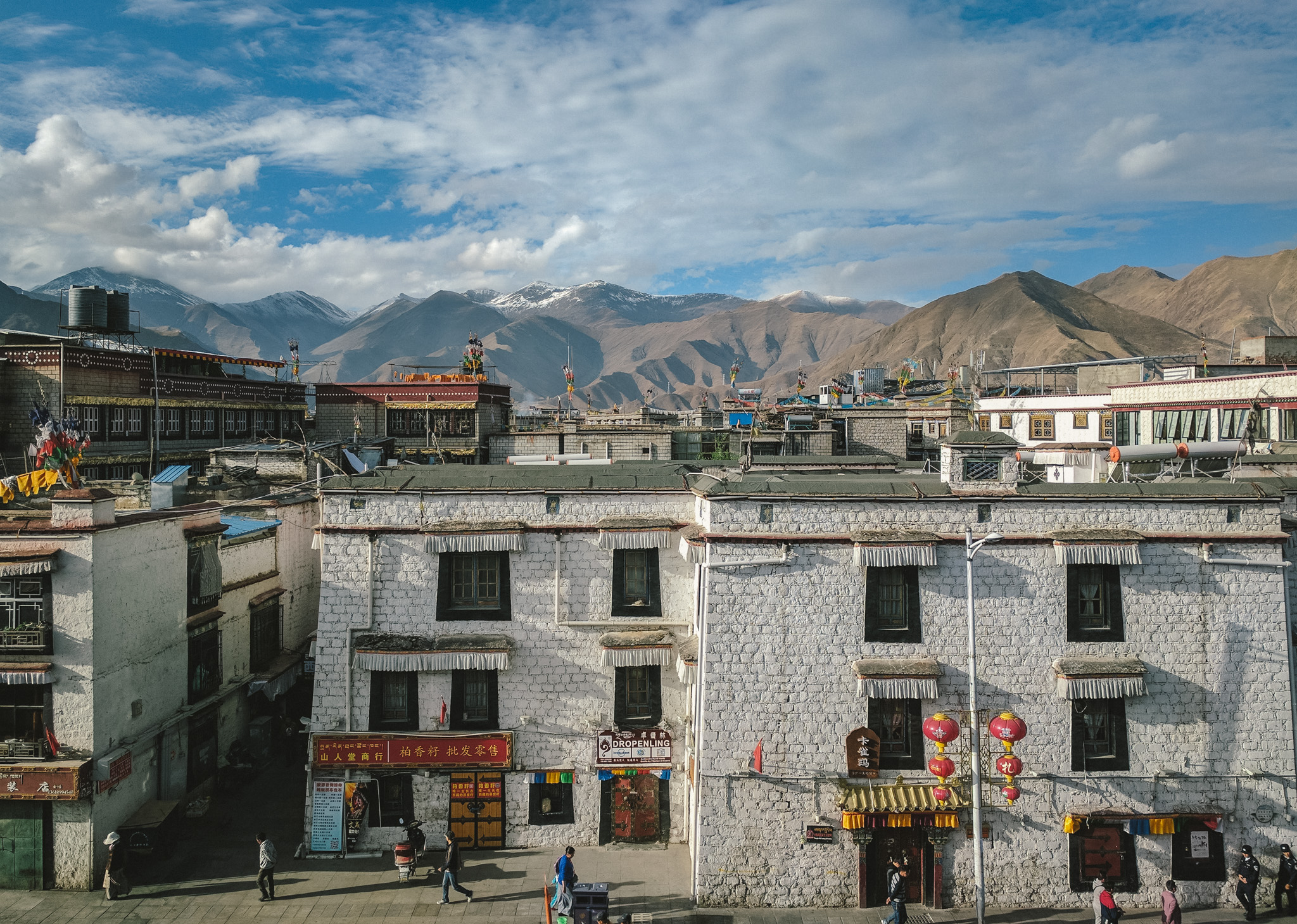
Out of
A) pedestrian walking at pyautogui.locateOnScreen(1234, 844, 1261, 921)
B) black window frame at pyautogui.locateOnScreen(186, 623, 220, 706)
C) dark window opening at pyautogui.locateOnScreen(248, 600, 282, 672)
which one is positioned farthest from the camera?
dark window opening at pyautogui.locateOnScreen(248, 600, 282, 672)

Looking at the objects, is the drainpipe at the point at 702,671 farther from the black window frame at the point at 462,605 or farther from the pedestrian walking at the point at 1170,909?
the pedestrian walking at the point at 1170,909

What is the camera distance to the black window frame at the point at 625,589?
21.2 meters

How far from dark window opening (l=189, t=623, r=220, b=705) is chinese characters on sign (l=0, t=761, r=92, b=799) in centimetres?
490

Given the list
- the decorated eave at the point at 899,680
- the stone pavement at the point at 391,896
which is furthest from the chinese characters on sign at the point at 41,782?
the decorated eave at the point at 899,680

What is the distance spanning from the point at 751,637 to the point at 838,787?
4.18 m

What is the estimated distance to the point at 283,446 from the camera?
39.7 metres

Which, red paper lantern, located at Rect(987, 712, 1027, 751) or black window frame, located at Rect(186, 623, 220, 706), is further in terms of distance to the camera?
black window frame, located at Rect(186, 623, 220, 706)

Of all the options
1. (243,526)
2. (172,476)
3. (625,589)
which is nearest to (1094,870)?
A: (625,589)

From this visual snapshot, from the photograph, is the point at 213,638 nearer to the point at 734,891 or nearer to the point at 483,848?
the point at 483,848

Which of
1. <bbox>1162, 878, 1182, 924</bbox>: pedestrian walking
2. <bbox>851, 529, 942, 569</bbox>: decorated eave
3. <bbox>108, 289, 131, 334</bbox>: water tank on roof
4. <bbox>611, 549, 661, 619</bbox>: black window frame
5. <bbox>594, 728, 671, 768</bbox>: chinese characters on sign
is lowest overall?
<bbox>1162, 878, 1182, 924</bbox>: pedestrian walking

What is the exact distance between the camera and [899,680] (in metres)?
18.5

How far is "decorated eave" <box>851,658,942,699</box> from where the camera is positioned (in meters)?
18.4

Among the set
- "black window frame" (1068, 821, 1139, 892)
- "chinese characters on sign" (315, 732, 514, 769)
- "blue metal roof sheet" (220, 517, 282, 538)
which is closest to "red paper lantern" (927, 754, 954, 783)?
"black window frame" (1068, 821, 1139, 892)

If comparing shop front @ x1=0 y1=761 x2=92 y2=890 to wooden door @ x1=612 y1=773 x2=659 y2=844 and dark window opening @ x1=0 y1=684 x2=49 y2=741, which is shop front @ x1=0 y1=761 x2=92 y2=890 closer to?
dark window opening @ x1=0 y1=684 x2=49 y2=741
